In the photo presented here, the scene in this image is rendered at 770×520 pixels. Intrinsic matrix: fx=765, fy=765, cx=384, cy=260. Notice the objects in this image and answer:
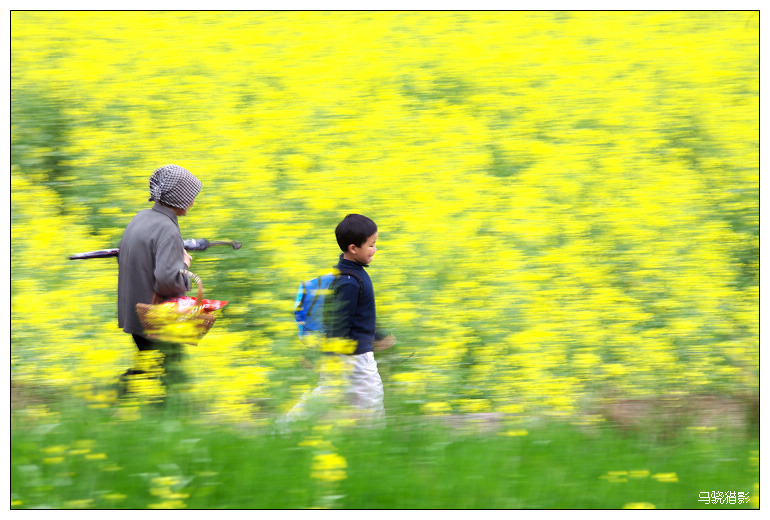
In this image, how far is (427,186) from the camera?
5.97 meters

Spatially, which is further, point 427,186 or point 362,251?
point 427,186

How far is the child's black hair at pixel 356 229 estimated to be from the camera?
154 inches

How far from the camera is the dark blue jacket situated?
393 cm

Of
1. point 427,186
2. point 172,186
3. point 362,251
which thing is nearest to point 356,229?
point 362,251

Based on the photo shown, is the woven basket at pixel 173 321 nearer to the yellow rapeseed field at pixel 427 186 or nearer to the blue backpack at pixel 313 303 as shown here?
the yellow rapeseed field at pixel 427 186

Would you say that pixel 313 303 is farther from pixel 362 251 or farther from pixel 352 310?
pixel 362 251

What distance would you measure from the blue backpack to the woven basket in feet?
1.64

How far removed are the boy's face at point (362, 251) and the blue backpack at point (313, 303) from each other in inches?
3.7

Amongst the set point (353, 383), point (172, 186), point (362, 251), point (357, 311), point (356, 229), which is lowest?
point (353, 383)

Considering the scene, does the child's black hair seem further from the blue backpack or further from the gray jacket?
the gray jacket

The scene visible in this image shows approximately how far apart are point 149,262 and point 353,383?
1.23 metres

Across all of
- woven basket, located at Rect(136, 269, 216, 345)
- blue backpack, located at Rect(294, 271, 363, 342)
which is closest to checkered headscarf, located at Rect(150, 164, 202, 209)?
woven basket, located at Rect(136, 269, 216, 345)

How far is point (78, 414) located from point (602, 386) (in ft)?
9.78

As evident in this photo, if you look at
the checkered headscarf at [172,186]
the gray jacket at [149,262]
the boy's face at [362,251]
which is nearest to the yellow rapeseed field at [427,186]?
the gray jacket at [149,262]
